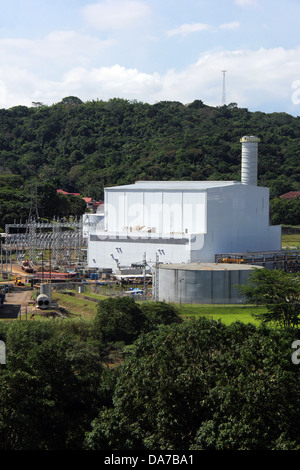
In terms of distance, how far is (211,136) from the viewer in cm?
12106

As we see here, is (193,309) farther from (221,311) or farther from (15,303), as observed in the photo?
(15,303)

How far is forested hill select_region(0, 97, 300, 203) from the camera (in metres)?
110

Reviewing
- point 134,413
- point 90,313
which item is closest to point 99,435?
point 134,413

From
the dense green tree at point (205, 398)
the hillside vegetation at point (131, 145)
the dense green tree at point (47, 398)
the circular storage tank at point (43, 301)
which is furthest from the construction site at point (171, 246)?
the dense green tree at point (205, 398)

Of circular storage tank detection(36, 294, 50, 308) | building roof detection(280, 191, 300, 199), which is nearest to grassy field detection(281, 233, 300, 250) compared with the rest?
building roof detection(280, 191, 300, 199)

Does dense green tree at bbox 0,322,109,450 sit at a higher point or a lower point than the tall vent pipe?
lower

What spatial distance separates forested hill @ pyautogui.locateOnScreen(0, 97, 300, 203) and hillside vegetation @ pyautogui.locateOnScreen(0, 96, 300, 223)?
0.57ft

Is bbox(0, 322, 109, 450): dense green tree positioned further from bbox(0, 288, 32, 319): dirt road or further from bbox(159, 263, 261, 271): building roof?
bbox(159, 263, 261, 271): building roof

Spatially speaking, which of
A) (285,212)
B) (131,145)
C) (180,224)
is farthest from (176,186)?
(131,145)

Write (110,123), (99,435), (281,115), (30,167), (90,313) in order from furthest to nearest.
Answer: (281,115) < (110,123) < (30,167) < (90,313) < (99,435)

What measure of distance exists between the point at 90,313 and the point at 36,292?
6919 mm

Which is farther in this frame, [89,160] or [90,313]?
[89,160]
